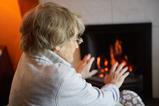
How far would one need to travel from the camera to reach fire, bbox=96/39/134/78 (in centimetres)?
247

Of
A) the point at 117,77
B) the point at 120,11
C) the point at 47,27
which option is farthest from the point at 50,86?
the point at 120,11

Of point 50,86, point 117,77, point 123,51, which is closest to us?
point 50,86

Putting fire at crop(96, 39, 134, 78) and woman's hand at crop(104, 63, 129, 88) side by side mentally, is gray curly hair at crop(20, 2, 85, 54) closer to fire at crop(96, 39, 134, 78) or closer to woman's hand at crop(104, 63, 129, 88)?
woman's hand at crop(104, 63, 129, 88)

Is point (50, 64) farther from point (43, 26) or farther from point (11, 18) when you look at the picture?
point (11, 18)

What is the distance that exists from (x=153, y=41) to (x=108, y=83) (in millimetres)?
1061

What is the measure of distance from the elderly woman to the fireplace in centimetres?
117

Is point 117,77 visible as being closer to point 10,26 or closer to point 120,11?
point 120,11

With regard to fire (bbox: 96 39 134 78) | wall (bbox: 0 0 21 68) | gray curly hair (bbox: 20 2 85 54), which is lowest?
fire (bbox: 96 39 134 78)

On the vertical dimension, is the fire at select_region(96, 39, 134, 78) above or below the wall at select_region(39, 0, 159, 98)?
below

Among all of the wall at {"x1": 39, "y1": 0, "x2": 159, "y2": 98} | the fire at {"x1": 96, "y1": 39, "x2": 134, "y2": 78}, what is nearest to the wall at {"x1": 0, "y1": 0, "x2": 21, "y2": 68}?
the wall at {"x1": 39, "y1": 0, "x2": 159, "y2": 98}

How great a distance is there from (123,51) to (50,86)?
4.89 ft

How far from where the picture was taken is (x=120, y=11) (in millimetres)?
2207

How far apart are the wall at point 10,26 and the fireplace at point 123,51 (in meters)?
0.58

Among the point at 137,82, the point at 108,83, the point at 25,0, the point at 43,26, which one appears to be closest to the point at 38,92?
the point at 43,26
